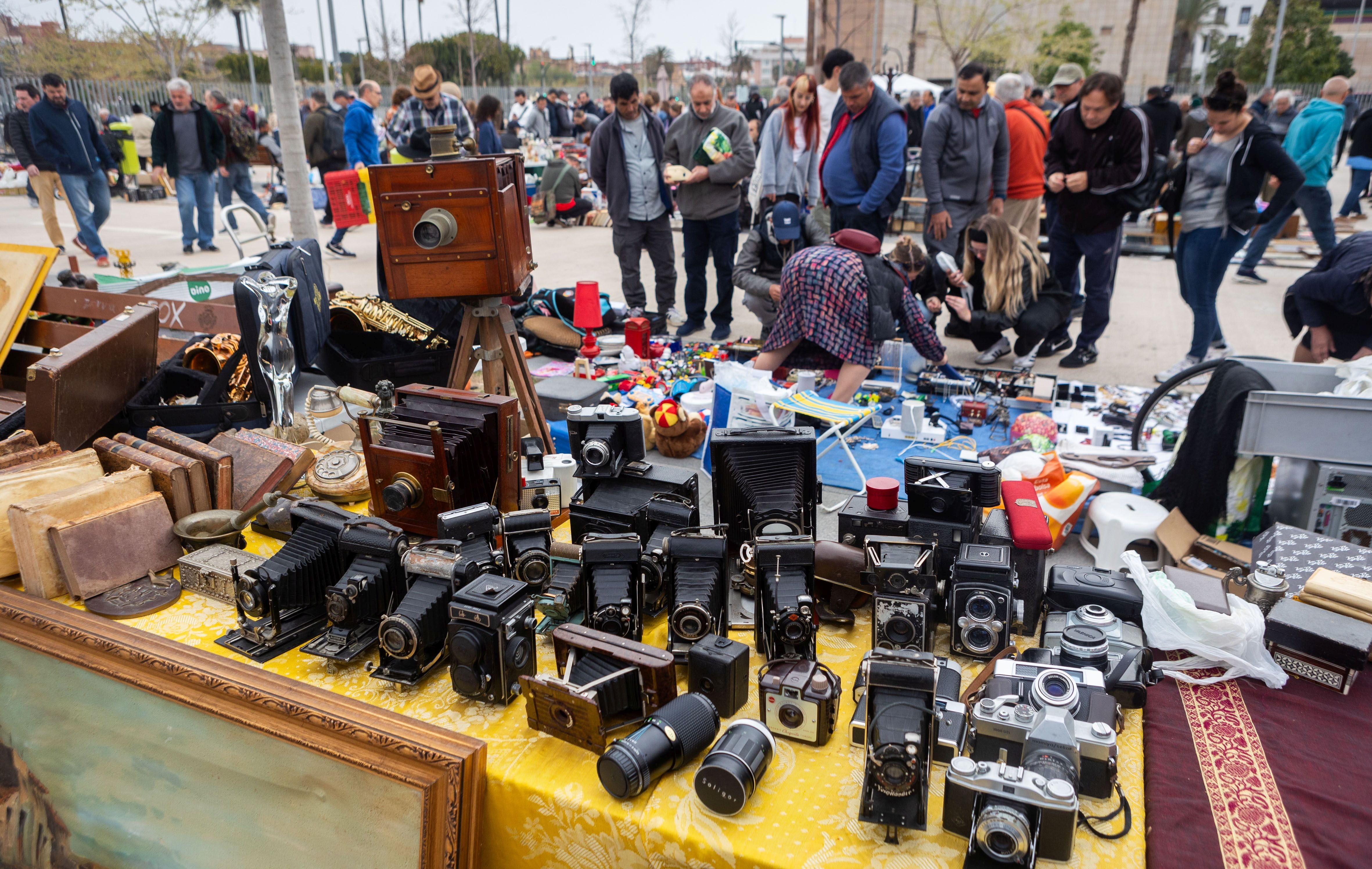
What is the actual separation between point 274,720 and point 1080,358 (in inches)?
203

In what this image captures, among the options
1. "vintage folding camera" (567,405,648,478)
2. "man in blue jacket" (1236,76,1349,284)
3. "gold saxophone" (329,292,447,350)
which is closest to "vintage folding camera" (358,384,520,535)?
"vintage folding camera" (567,405,648,478)

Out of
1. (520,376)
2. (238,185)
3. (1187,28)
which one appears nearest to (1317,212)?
(520,376)

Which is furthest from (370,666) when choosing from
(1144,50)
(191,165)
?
(1144,50)

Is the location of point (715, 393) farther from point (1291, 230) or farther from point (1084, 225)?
point (1291, 230)

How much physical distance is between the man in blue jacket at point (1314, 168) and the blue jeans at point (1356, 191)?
2.66 metres

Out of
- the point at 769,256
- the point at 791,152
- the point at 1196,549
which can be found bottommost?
the point at 1196,549

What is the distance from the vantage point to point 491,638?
5.67 feet

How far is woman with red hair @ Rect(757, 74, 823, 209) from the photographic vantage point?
5945 mm

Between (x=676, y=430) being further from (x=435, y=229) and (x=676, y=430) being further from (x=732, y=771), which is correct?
(x=732, y=771)

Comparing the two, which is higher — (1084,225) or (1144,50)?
(1144,50)

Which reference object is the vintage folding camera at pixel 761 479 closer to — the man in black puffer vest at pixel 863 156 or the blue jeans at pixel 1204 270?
the man in black puffer vest at pixel 863 156

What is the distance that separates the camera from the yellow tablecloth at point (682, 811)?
145cm

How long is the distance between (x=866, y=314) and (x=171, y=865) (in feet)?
11.5

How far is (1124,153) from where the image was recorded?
516cm
